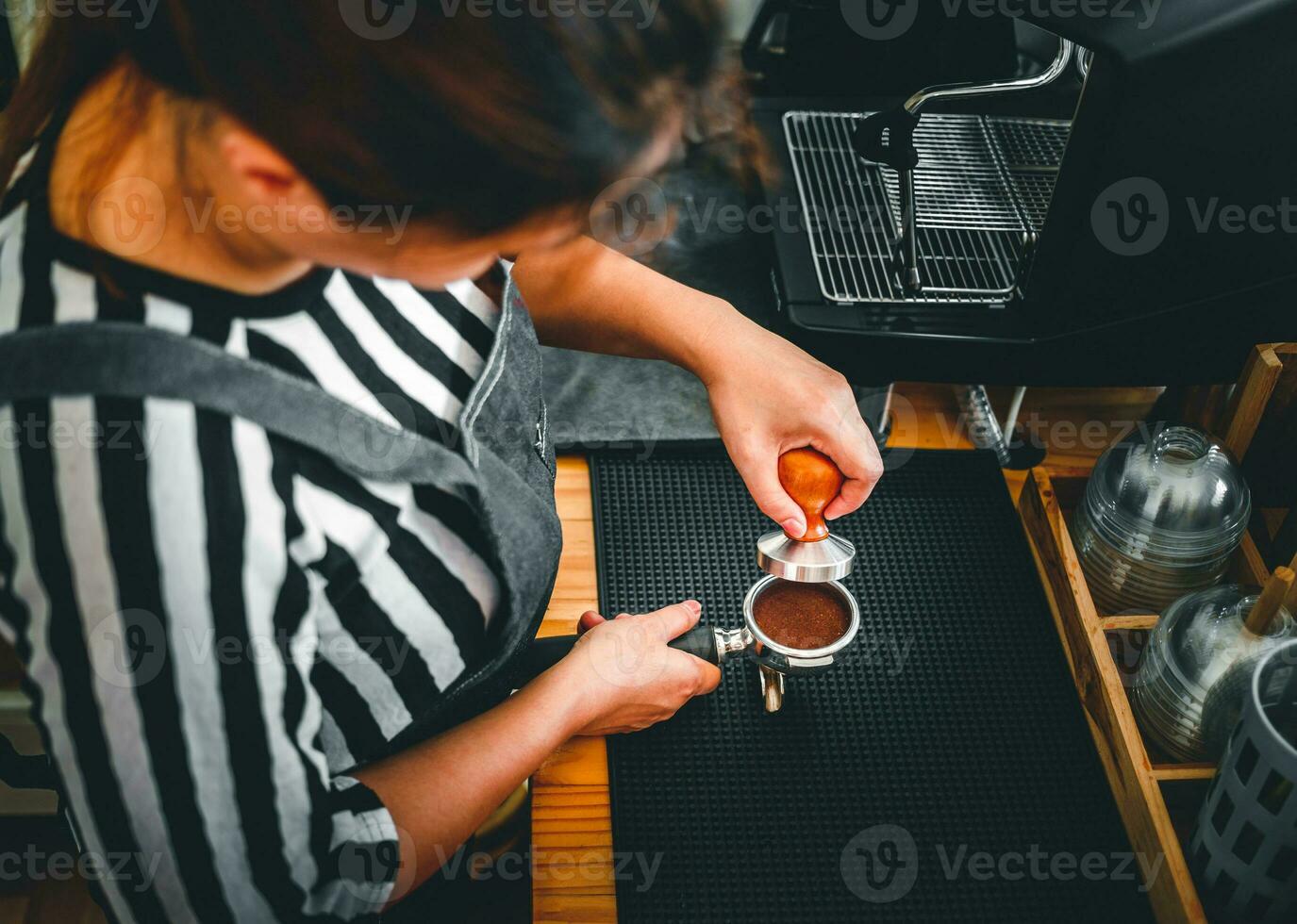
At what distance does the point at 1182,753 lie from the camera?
93 cm

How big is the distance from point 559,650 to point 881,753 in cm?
32

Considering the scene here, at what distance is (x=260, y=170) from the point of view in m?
0.55

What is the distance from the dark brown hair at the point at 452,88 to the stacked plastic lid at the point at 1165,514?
649 millimetres

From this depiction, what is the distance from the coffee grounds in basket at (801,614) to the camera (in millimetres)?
939

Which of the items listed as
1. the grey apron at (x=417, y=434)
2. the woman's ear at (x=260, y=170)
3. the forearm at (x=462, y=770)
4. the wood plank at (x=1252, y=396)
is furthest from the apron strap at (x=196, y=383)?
the wood plank at (x=1252, y=396)

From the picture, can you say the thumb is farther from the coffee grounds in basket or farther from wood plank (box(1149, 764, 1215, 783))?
wood plank (box(1149, 764, 1215, 783))

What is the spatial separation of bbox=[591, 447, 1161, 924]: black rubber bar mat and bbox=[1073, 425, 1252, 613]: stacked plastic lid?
A: 0.11 meters

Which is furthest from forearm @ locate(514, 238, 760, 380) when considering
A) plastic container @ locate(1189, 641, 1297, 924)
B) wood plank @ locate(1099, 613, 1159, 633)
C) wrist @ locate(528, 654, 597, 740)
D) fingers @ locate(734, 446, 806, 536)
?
plastic container @ locate(1189, 641, 1297, 924)

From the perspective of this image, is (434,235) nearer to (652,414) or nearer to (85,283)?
(85,283)

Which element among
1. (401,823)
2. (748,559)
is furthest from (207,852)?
(748,559)

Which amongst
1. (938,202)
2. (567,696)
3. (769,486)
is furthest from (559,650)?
(938,202)

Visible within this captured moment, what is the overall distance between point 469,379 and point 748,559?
1.39ft

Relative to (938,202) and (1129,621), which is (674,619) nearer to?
(1129,621)

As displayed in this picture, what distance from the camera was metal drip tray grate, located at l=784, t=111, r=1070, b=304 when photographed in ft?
3.93
